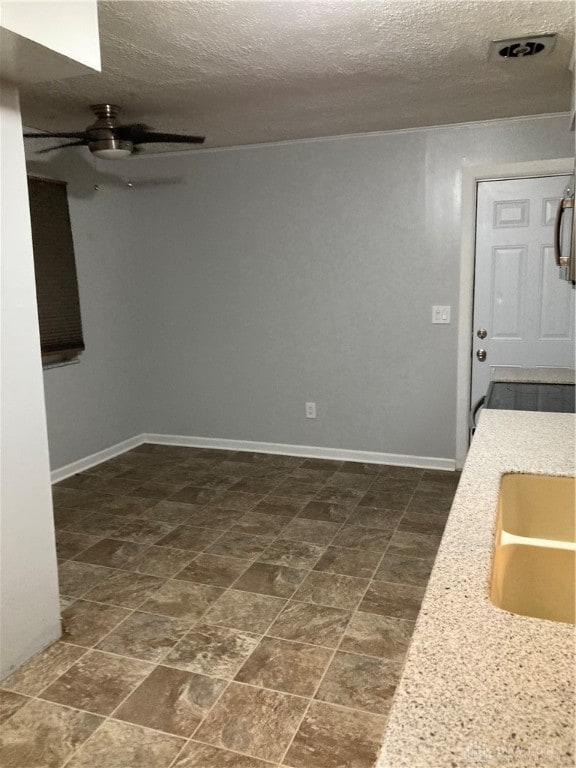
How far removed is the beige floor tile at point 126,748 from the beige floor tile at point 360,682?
0.51 m

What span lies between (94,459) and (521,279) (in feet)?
10.9

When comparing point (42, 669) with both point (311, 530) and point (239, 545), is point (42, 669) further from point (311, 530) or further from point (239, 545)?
point (311, 530)

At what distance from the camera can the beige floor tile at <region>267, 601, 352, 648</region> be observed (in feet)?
7.83

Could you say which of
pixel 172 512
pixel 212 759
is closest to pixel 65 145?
pixel 172 512

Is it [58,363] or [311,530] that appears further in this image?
[58,363]

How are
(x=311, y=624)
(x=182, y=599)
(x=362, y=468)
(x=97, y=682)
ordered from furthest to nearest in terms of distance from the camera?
1. (x=362, y=468)
2. (x=182, y=599)
3. (x=311, y=624)
4. (x=97, y=682)

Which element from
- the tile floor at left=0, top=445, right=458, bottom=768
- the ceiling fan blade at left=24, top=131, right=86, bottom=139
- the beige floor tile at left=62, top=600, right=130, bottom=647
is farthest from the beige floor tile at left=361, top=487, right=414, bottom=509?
the ceiling fan blade at left=24, top=131, right=86, bottom=139

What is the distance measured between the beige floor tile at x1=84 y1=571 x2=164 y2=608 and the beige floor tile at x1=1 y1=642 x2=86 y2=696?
1.14 feet

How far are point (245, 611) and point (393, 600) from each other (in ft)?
2.09

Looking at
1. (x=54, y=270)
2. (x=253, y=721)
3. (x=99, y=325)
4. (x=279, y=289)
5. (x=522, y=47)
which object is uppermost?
(x=522, y=47)

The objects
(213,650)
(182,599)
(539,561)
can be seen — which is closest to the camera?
(539,561)

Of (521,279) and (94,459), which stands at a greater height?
(521,279)

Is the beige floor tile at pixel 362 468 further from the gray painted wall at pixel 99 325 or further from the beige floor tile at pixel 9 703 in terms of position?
the beige floor tile at pixel 9 703

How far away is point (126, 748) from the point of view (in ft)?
6.01
